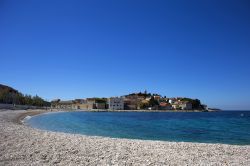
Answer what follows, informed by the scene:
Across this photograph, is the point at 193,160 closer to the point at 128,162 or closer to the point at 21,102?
the point at 128,162

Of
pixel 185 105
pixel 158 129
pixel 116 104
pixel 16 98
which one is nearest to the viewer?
pixel 158 129

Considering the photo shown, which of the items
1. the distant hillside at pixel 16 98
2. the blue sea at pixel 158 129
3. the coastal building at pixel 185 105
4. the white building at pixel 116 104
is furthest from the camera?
the coastal building at pixel 185 105

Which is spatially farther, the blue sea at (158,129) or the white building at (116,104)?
the white building at (116,104)

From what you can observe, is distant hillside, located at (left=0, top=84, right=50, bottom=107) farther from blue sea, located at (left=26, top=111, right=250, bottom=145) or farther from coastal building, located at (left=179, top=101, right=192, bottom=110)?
coastal building, located at (left=179, top=101, right=192, bottom=110)

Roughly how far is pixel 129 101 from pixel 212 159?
556ft

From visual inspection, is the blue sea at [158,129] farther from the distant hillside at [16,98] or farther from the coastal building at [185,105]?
the coastal building at [185,105]

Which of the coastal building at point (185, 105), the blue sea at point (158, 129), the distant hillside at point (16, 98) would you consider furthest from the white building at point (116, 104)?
the blue sea at point (158, 129)

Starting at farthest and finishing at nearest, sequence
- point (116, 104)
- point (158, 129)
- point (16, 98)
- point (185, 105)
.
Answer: point (185, 105)
point (116, 104)
point (16, 98)
point (158, 129)

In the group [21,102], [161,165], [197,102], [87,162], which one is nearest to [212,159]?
[161,165]

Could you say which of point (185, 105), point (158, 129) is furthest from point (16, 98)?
point (185, 105)

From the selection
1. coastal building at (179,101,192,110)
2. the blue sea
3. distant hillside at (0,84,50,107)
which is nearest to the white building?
coastal building at (179,101,192,110)

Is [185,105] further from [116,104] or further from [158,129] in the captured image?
[158,129]

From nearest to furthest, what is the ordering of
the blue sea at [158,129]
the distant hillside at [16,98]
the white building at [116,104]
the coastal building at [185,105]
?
the blue sea at [158,129] < the distant hillside at [16,98] < the white building at [116,104] < the coastal building at [185,105]

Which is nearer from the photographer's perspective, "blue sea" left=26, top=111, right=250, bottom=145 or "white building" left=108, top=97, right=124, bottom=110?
"blue sea" left=26, top=111, right=250, bottom=145
